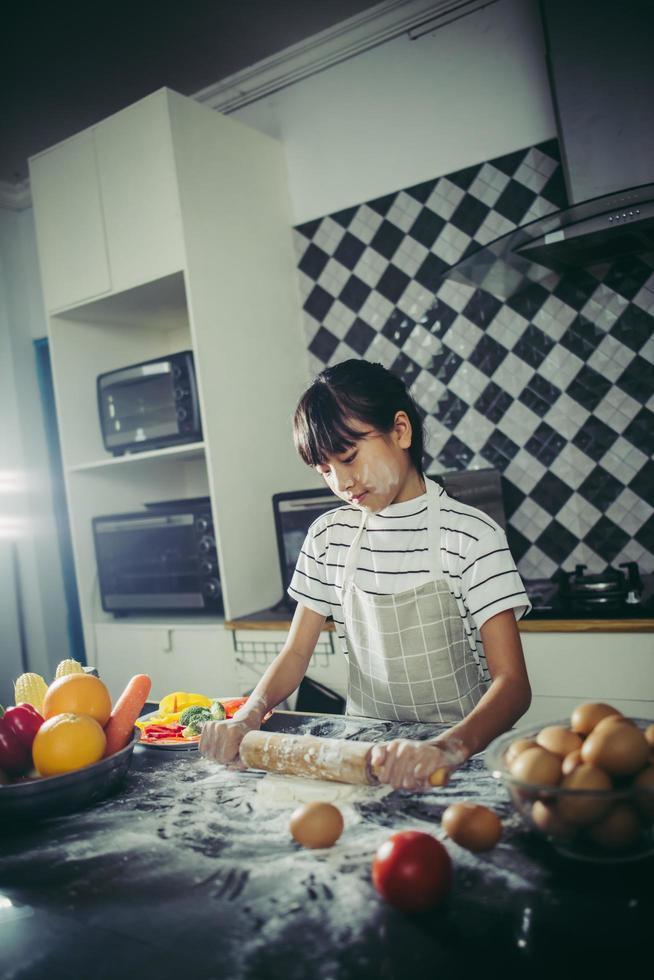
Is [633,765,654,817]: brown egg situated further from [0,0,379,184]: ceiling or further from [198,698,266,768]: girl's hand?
[0,0,379,184]: ceiling

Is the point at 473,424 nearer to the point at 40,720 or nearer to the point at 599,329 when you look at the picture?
the point at 599,329

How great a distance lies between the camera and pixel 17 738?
1.03 m

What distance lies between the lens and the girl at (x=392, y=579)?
1.25m

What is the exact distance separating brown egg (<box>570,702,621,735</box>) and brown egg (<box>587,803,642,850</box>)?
0.12 meters

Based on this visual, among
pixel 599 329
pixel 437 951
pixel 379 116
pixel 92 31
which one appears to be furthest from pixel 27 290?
pixel 437 951

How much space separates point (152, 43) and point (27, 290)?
1453mm

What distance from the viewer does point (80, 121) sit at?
3104 millimetres

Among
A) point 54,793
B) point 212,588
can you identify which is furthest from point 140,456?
point 54,793

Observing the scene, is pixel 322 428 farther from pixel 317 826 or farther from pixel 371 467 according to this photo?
pixel 317 826

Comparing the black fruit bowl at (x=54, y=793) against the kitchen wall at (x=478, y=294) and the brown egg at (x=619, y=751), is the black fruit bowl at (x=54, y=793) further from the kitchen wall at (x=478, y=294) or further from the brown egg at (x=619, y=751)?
the kitchen wall at (x=478, y=294)

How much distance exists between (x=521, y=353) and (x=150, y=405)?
125 centimetres

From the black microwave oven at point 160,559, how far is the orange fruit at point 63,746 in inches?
56.8

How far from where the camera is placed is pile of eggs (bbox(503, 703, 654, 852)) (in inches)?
27.0

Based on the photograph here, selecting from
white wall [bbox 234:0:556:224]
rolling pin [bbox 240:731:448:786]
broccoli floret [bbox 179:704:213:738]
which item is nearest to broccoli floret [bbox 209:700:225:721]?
broccoli floret [bbox 179:704:213:738]
